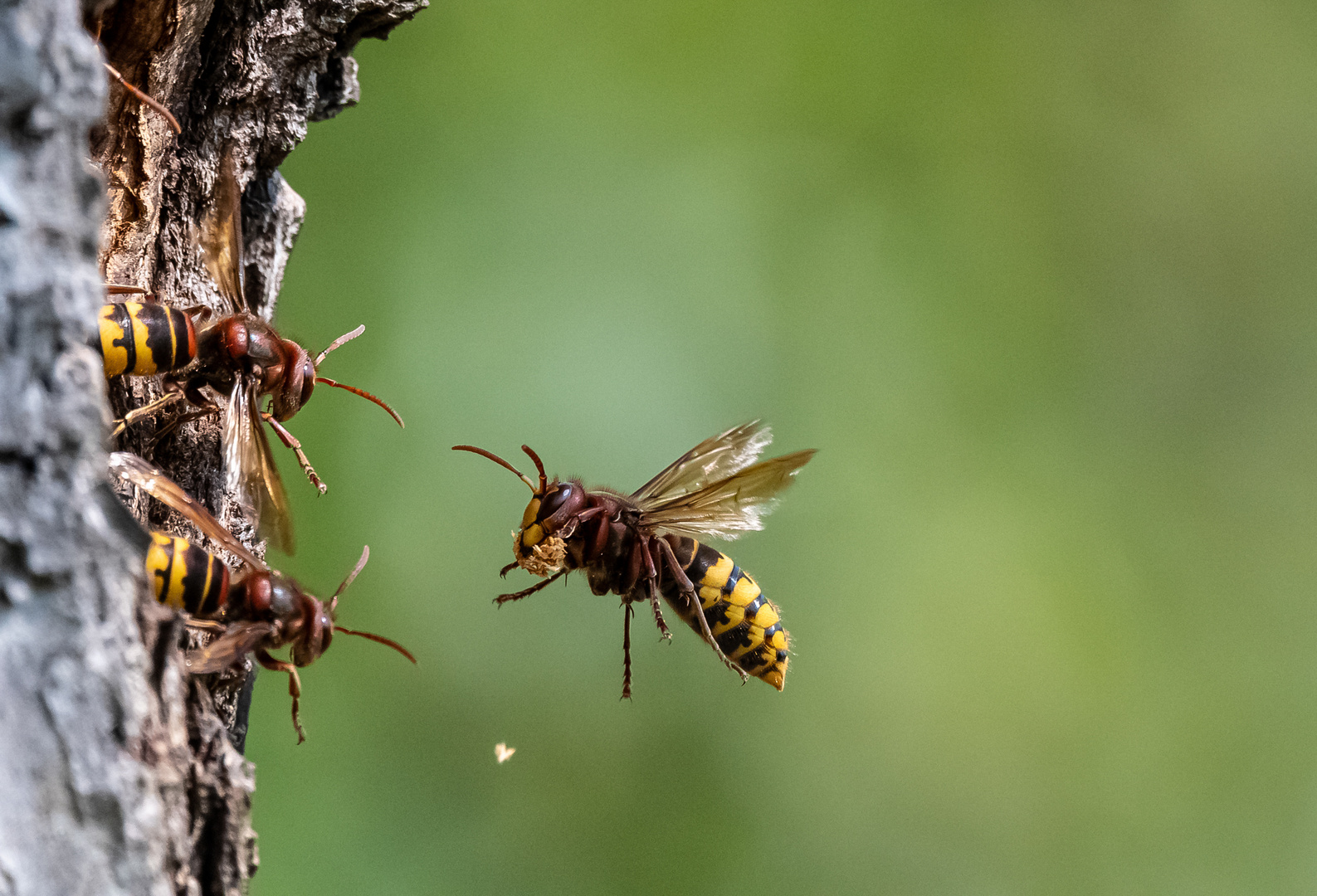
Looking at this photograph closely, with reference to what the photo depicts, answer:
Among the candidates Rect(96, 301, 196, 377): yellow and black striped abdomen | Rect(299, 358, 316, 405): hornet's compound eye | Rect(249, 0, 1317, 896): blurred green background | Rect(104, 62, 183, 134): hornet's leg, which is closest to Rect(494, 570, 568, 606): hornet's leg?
Rect(299, 358, 316, 405): hornet's compound eye

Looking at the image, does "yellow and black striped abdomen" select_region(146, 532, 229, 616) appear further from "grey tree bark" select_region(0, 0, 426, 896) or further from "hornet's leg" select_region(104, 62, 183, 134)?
"hornet's leg" select_region(104, 62, 183, 134)

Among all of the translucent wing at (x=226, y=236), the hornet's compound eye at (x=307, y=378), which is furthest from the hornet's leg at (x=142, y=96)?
the hornet's compound eye at (x=307, y=378)

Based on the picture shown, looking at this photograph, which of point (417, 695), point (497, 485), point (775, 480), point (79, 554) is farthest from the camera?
point (497, 485)

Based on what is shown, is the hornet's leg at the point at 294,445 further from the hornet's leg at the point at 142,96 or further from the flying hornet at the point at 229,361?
the hornet's leg at the point at 142,96

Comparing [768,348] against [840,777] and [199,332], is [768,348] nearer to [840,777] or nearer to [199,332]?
[840,777]

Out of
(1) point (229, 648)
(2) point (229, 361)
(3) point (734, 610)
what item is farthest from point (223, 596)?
(3) point (734, 610)

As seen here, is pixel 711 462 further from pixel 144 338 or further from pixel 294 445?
pixel 144 338

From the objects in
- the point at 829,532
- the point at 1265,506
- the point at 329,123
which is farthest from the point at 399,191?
the point at 1265,506
